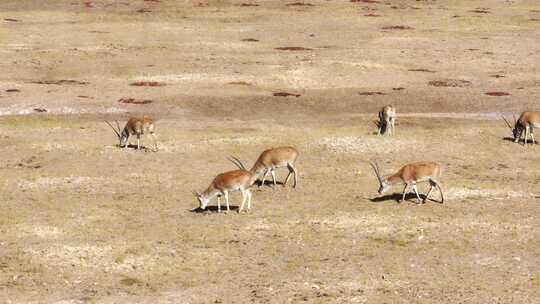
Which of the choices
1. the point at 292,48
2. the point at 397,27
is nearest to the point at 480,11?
the point at 397,27

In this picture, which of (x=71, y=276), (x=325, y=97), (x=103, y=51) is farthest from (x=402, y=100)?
(x=71, y=276)

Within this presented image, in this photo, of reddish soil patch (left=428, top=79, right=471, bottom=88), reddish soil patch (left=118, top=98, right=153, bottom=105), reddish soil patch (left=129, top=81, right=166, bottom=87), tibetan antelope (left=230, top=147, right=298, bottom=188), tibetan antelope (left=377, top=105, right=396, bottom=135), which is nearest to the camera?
tibetan antelope (left=230, top=147, right=298, bottom=188)

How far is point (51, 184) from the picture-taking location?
1385 inches

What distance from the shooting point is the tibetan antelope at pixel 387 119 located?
43.9m

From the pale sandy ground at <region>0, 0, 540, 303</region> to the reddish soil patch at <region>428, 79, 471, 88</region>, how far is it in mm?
334

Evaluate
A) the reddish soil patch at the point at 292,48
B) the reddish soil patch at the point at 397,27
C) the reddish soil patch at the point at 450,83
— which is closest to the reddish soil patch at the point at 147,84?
the reddish soil patch at the point at 292,48

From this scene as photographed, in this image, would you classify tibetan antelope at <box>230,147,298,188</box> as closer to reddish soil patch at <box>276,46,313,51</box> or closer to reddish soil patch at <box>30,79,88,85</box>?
reddish soil patch at <box>30,79,88,85</box>

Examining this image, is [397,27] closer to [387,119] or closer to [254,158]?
[387,119]

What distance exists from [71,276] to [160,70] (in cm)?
4167

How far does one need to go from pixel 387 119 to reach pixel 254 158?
782cm

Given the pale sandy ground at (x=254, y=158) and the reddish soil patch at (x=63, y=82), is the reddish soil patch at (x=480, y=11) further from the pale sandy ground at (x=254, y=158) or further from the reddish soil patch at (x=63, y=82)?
the reddish soil patch at (x=63, y=82)

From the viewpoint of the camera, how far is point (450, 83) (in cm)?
6200

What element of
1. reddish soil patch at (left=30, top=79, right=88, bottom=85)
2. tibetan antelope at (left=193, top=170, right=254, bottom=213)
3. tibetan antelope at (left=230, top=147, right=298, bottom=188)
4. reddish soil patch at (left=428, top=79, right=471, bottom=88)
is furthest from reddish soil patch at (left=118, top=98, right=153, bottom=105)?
tibetan antelope at (left=193, top=170, right=254, bottom=213)

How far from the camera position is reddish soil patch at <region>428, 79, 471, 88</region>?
201ft
